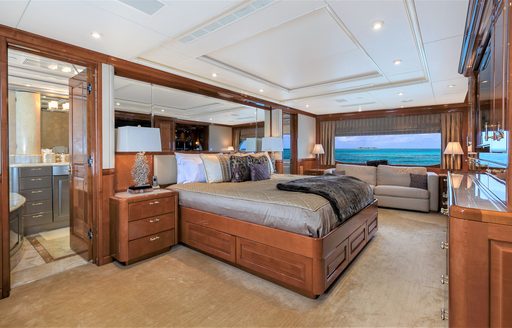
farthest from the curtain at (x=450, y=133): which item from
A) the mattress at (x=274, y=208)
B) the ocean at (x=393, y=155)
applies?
the mattress at (x=274, y=208)

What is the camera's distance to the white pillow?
3.73 metres

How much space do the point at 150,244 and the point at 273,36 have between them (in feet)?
8.77

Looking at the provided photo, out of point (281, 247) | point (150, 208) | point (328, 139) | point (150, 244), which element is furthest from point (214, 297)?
point (328, 139)

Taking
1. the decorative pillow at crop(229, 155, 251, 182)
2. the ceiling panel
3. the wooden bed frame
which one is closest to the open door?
the ceiling panel

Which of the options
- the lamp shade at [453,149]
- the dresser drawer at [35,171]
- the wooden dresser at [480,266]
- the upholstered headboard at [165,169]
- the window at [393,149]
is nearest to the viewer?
the wooden dresser at [480,266]

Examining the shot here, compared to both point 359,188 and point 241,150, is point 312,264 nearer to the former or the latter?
point 359,188

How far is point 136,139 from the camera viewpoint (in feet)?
9.86

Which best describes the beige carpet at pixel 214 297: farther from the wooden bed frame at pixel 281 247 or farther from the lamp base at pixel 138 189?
the lamp base at pixel 138 189

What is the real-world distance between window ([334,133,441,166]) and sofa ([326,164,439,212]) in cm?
136

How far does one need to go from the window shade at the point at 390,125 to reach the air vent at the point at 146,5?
21.1 ft

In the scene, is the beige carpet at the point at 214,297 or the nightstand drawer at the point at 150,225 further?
the nightstand drawer at the point at 150,225

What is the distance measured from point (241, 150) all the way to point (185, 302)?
3.50 meters

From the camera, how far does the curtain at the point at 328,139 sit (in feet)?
25.3

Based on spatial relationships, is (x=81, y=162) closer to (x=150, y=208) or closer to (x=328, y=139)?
(x=150, y=208)
